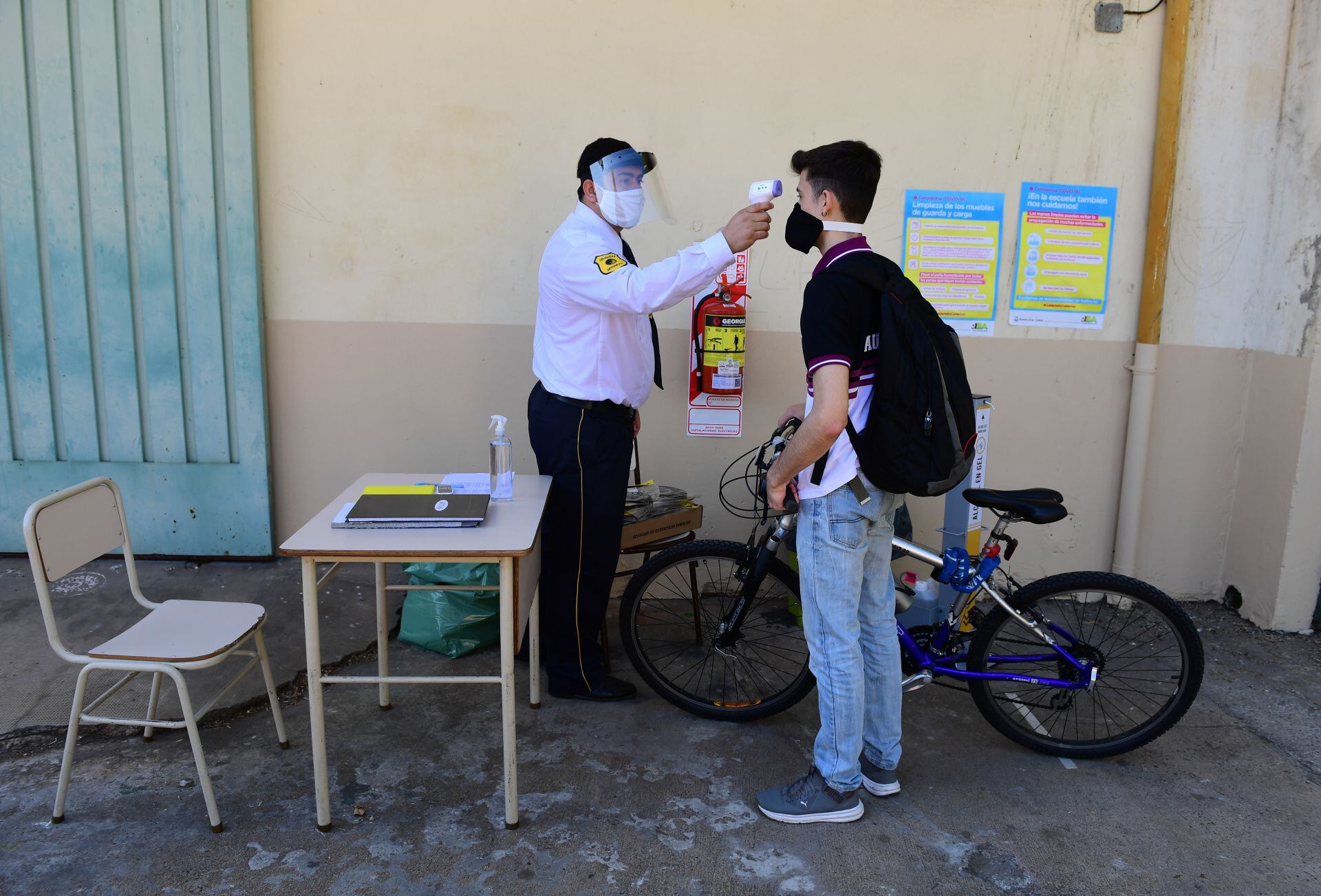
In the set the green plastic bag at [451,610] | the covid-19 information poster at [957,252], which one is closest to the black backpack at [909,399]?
the green plastic bag at [451,610]

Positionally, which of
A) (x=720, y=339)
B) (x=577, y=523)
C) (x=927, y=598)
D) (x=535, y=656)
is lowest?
(x=535, y=656)

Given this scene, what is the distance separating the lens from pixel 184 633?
2.56 m

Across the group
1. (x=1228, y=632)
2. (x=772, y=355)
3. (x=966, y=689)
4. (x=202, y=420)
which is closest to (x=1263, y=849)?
(x=966, y=689)

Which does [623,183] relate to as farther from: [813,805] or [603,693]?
[813,805]

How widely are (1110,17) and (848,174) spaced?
248cm

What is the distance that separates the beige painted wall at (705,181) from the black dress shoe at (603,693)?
1184 millimetres

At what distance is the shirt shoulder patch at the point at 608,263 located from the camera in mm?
2801

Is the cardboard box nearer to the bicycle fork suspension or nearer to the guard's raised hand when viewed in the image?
the bicycle fork suspension

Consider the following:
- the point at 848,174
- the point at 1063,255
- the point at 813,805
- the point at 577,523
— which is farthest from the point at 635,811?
the point at 1063,255

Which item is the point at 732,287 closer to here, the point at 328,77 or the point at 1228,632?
the point at 328,77

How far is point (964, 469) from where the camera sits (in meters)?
2.42

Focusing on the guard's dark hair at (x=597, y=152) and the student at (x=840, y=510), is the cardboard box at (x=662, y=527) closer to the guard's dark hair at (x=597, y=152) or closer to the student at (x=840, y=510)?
the student at (x=840, y=510)

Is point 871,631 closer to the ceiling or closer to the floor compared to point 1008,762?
closer to the ceiling

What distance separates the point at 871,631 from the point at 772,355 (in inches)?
71.1
